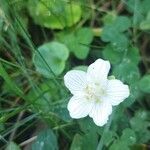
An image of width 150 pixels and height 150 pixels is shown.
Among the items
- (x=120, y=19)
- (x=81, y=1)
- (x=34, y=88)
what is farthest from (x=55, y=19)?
(x=34, y=88)

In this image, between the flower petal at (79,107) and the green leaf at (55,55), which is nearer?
the flower petal at (79,107)

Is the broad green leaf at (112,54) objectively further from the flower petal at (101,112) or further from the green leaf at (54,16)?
the flower petal at (101,112)

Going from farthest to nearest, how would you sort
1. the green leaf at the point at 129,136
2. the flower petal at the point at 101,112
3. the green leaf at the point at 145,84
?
the green leaf at the point at 145,84 < the green leaf at the point at 129,136 < the flower petal at the point at 101,112

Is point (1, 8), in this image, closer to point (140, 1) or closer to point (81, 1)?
point (81, 1)

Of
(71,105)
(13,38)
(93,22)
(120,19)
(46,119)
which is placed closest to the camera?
(71,105)

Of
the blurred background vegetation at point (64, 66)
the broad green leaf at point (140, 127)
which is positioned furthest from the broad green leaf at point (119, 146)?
the broad green leaf at point (140, 127)

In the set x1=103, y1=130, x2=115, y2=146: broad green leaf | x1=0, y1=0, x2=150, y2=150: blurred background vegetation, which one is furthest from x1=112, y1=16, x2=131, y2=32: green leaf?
x1=103, y1=130, x2=115, y2=146: broad green leaf
